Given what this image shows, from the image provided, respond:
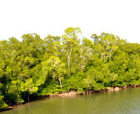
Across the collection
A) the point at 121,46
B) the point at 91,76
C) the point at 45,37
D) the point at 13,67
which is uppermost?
the point at 45,37

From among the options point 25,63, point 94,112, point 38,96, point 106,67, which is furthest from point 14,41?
point 94,112

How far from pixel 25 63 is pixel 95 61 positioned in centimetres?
2847

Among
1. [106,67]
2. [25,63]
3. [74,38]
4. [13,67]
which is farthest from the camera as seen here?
[74,38]

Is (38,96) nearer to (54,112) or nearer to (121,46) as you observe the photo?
(54,112)

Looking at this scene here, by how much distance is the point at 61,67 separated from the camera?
170 feet

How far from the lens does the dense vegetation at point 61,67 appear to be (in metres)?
43.9

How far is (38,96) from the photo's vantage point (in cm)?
5278

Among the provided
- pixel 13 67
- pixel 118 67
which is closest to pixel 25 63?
pixel 13 67

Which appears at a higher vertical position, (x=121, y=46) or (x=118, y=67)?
(x=121, y=46)

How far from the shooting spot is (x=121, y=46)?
75188 millimetres

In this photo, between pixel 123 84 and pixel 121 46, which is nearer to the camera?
pixel 123 84

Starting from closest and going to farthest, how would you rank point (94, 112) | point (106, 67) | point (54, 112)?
point (94, 112) < point (54, 112) < point (106, 67)

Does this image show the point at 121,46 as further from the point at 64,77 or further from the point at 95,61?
the point at 64,77

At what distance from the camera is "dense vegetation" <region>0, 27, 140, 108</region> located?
43.9m
